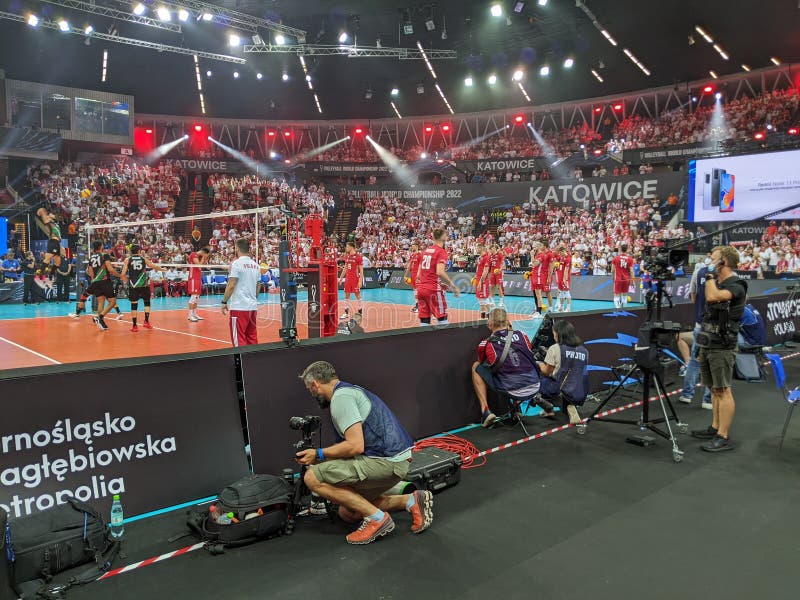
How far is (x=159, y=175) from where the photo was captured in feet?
105

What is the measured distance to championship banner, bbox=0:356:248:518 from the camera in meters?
3.75

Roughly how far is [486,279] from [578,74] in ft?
64.9

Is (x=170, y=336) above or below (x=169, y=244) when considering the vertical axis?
below

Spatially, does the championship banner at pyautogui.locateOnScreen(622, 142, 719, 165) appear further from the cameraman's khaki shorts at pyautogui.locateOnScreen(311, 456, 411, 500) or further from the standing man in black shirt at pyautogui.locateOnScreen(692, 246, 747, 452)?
the cameraman's khaki shorts at pyautogui.locateOnScreen(311, 456, 411, 500)

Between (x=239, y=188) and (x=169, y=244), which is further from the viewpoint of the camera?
(x=239, y=188)

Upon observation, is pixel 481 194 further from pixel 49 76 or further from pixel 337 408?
pixel 337 408

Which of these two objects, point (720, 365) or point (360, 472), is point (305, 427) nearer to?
point (360, 472)

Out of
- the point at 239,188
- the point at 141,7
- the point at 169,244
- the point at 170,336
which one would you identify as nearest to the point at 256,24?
the point at 141,7

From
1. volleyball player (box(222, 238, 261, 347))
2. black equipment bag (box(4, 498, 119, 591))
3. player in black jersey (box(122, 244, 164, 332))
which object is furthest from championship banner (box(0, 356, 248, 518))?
player in black jersey (box(122, 244, 164, 332))

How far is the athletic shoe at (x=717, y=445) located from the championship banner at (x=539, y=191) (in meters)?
23.3

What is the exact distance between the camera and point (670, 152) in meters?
26.9

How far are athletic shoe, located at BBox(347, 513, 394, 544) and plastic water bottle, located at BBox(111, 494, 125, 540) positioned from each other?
5.28ft

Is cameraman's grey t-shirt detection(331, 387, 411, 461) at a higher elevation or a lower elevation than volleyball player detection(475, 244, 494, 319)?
lower

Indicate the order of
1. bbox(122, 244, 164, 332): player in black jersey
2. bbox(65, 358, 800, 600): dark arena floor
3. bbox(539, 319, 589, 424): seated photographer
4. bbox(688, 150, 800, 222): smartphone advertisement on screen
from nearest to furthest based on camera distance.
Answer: bbox(65, 358, 800, 600): dark arena floor → bbox(539, 319, 589, 424): seated photographer → bbox(122, 244, 164, 332): player in black jersey → bbox(688, 150, 800, 222): smartphone advertisement on screen
